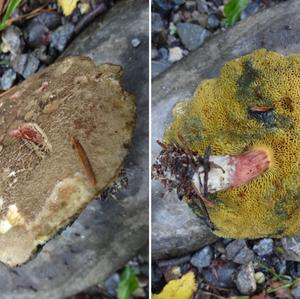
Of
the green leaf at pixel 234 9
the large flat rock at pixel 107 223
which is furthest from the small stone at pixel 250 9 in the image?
the large flat rock at pixel 107 223

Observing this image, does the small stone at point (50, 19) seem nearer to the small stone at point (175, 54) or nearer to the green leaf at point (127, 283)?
the small stone at point (175, 54)

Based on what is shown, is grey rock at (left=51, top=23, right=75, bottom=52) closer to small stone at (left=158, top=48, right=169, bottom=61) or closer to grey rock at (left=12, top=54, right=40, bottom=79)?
grey rock at (left=12, top=54, right=40, bottom=79)

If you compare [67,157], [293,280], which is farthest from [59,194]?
[293,280]

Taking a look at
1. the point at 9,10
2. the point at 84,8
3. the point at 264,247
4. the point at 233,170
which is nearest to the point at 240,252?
the point at 264,247

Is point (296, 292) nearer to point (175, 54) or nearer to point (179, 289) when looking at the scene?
point (179, 289)


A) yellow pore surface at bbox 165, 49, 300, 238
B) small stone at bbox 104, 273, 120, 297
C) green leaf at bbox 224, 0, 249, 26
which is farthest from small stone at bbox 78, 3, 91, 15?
small stone at bbox 104, 273, 120, 297

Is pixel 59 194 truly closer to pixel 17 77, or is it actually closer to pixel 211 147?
pixel 211 147
